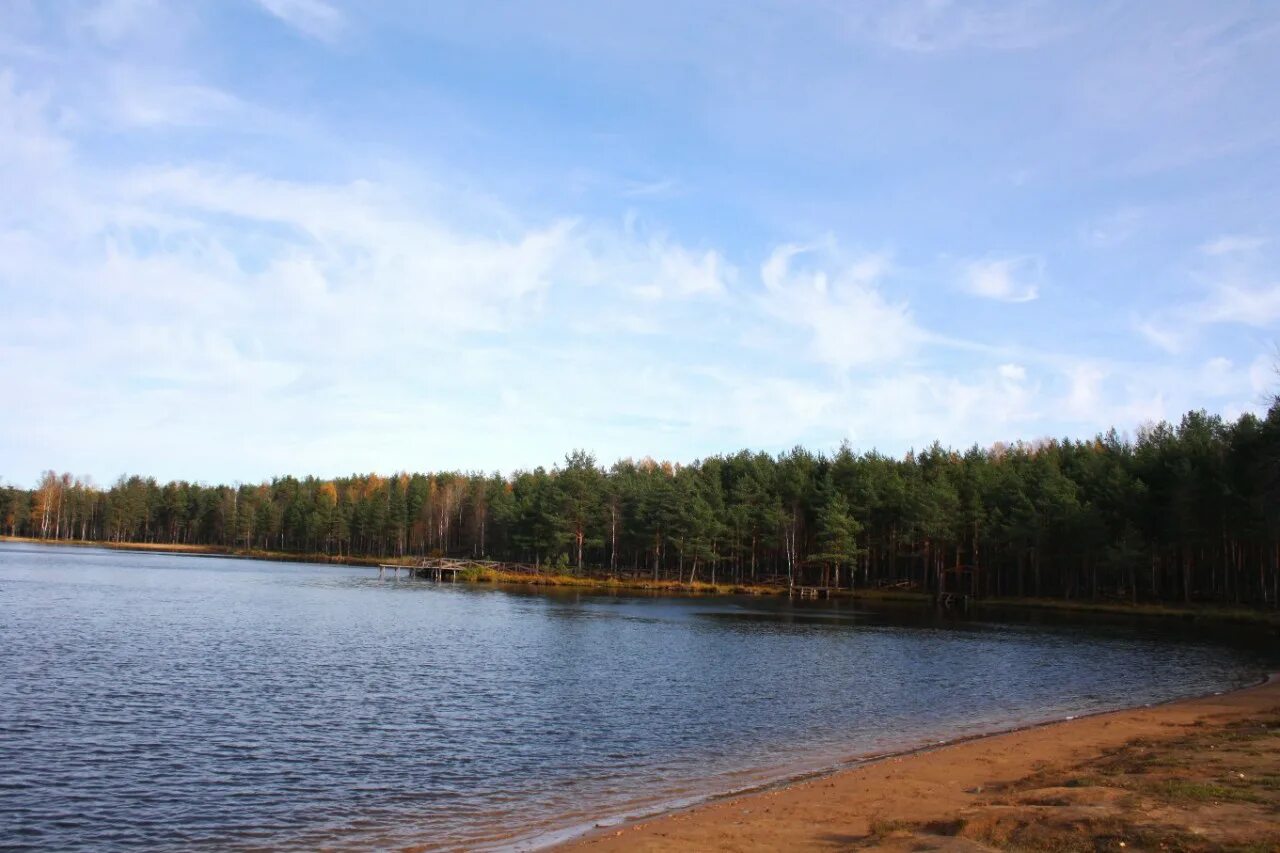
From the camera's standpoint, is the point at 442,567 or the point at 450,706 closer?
the point at 450,706

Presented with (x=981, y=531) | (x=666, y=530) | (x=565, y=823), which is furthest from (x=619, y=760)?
(x=666, y=530)

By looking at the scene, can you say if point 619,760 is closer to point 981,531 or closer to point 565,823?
point 565,823

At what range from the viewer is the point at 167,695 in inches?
1031

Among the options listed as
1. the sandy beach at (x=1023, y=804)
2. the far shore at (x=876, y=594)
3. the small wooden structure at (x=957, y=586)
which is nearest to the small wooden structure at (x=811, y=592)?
the far shore at (x=876, y=594)

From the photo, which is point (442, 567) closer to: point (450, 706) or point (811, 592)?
point (811, 592)

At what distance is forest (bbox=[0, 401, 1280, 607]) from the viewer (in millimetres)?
72562

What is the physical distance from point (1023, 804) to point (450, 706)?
17.8 meters

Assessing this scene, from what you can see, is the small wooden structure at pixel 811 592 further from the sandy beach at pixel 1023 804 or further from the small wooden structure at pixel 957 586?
the sandy beach at pixel 1023 804

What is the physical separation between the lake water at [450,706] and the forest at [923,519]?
20349 millimetres

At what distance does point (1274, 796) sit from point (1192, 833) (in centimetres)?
297

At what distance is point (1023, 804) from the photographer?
14516mm

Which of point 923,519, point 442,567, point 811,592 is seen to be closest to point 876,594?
point 811,592

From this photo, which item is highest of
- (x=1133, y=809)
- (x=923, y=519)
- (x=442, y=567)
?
(x=923, y=519)

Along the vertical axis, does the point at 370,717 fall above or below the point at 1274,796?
below
